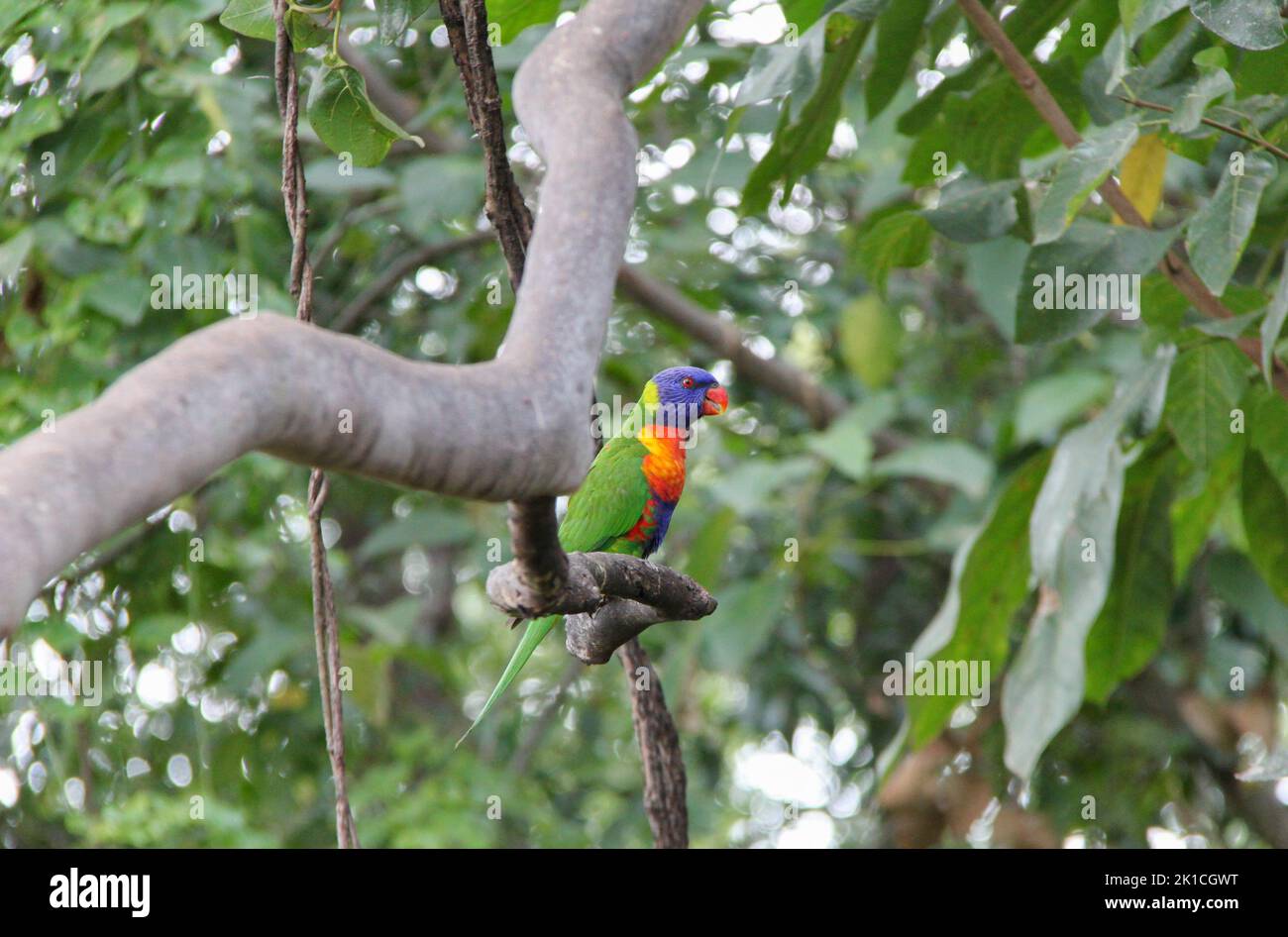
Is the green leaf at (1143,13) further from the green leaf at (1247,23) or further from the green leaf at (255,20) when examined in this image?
the green leaf at (255,20)

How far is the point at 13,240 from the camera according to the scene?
3229 millimetres

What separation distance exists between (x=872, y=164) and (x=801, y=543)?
1442mm

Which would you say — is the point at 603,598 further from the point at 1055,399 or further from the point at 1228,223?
the point at 1055,399

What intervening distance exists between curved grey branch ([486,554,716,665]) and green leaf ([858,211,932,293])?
1.08 m

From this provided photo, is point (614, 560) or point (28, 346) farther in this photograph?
point (28, 346)

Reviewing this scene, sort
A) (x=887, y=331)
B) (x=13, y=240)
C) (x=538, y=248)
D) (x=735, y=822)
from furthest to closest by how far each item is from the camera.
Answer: (x=735, y=822)
(x=887, y=331)
(x=13, y=240)
(x=538, y=248)


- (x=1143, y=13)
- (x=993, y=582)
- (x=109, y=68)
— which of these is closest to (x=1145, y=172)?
(x=1143, y=13)

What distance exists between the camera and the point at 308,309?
1750mm

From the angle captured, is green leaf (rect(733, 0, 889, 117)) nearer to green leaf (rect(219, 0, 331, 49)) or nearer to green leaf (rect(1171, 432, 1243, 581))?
green leaf (rect(219, 0, 331, 49))

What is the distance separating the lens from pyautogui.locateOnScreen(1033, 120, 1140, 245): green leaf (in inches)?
81.0

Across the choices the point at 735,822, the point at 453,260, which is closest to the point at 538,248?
the point at 453,260

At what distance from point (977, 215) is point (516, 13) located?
0.99 metres

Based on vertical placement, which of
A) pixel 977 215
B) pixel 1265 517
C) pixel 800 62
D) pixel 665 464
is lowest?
pixel 1265 517
